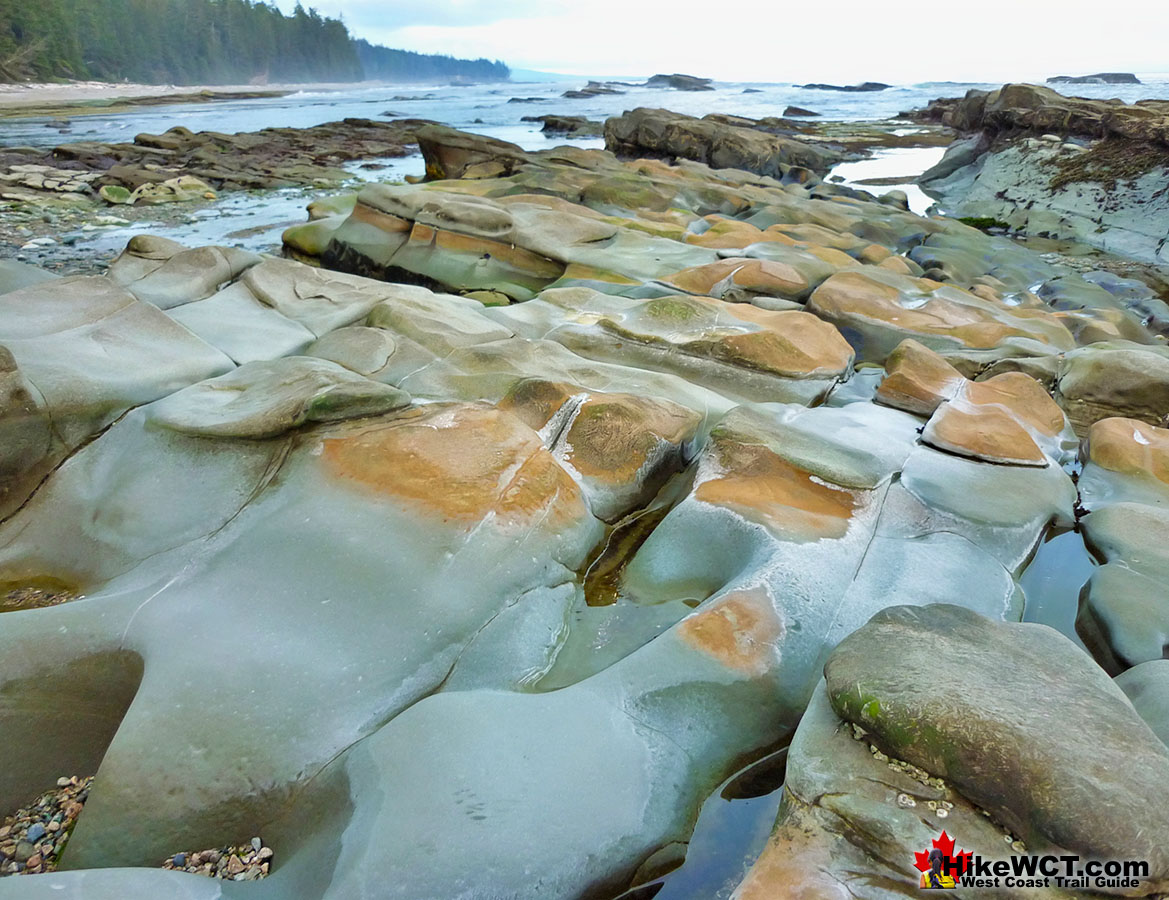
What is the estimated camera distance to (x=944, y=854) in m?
2.20

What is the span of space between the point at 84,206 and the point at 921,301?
16813 millimetres

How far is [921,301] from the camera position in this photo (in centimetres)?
877

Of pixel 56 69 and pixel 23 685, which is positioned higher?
pixel 56 69

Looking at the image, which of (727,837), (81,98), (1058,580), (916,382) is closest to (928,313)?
(916,382)

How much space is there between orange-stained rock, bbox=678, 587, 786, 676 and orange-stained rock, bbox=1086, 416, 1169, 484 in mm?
3540

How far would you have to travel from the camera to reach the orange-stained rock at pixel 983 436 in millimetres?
5004

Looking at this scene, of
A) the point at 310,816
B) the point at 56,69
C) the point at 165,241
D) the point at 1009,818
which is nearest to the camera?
the point at 1009,818

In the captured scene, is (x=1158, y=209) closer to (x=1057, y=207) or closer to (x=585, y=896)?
(x=1057, y=207)

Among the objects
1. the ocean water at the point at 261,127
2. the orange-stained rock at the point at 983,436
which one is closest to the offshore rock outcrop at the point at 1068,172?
the ocean water at the point at 261,127

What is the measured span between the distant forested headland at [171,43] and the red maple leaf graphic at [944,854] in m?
79.2

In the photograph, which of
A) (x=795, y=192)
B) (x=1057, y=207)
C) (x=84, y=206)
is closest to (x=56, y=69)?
(x=84, y=206)

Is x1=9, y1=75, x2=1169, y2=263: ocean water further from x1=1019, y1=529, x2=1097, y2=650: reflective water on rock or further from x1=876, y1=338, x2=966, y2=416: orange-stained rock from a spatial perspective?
x1=1019, y1=529, x2=1097, y2=650: reflective water on rock

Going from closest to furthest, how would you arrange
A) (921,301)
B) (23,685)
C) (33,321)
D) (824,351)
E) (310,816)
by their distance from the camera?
(310,816) → (23,685) → (33,321) → (824,351) → (921,301)

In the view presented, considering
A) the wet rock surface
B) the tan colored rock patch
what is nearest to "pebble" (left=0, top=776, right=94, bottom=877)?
the tan colored rock patch
